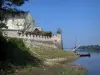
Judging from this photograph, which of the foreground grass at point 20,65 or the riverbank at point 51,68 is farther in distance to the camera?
the riverbank at point 51,68

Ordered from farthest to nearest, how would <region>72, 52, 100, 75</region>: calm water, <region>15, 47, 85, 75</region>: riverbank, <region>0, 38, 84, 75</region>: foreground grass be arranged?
<region>72, 52, 100, 75</region>: calm water
<region>15, 47, 85, 75</region>: riverbank
<region>0, 38, 84, 75</region>: foreground grass

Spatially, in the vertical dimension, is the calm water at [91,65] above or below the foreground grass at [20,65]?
below

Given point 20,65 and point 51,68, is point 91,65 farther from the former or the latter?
point 20,65

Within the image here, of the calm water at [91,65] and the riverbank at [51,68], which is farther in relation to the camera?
the calm water at [91,65]

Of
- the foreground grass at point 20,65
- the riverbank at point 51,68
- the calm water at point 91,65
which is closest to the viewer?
the foreground grass at point 20,65

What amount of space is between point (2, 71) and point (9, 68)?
3.45 m

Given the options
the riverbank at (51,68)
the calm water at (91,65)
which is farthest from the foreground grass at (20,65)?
the calm water at (91,65)

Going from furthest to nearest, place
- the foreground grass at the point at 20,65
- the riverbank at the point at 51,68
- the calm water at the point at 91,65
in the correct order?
the calm water at the point at 91,65
the riverbank at the point at 51,68
the foreground grass at the point at 20,65

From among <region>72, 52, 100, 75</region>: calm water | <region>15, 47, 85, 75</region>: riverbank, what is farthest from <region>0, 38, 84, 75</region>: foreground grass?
<region>72, 52, 100, 75</region>: calm water

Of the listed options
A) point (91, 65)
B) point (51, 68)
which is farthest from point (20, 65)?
point (91, 65)

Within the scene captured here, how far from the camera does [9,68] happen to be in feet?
111

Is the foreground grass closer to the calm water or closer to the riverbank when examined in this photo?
the riverbank

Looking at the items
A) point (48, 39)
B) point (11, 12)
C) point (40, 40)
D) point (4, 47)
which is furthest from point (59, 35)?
point (11, 12)

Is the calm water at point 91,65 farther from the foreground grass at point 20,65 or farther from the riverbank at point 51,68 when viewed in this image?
the foreground grass at point 20,65
